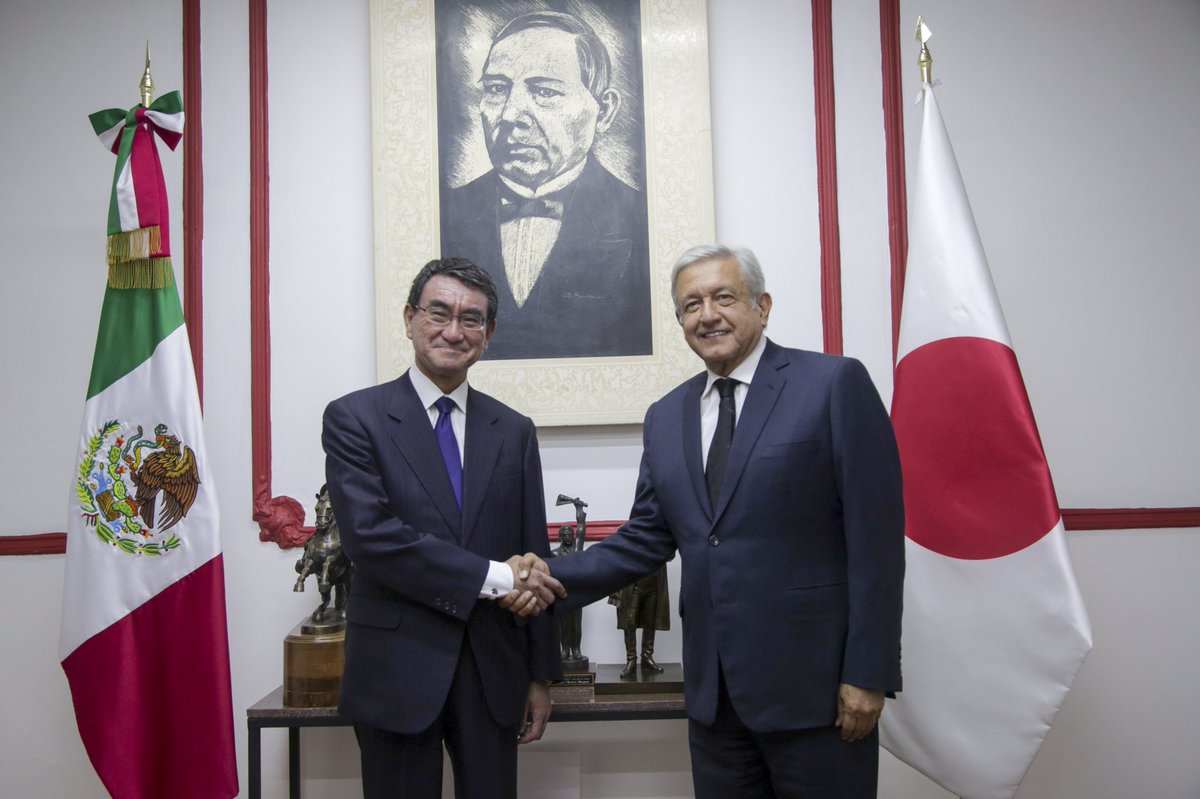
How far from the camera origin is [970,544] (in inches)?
93.8

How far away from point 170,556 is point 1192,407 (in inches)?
135

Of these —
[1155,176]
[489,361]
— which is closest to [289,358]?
[489,361]

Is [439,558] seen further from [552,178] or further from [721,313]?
[552,178]

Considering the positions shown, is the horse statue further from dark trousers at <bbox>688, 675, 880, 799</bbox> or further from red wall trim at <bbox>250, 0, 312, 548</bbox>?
dark trousers at <bbox>688, 675, 880, 799</bbox>

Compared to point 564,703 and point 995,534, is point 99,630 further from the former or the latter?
point 995,534

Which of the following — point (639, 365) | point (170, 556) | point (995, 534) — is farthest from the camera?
point (639, 365)

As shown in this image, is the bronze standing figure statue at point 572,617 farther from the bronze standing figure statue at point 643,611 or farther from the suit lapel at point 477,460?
the suit lapel at point 477,460

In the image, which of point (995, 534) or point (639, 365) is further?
point (639, 365)

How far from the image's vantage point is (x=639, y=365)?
289 centimetres

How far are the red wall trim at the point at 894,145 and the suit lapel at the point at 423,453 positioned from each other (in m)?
1.74

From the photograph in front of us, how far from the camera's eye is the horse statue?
8.11ft

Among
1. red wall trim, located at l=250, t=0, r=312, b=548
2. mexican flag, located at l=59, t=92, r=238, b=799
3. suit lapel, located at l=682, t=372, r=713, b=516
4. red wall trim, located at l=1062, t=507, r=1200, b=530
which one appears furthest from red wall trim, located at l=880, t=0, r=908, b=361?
mexican flag, located at l=59, t=92, r=238, b=799

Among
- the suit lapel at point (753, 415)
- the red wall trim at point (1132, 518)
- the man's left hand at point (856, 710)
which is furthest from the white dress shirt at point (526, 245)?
the red wall trim at point (1132, 518)

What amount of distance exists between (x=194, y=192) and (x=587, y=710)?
2220 millimetres
